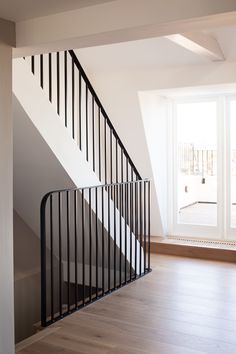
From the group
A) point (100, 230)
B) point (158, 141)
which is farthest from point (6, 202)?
point (158, 141)

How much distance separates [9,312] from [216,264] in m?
3.10

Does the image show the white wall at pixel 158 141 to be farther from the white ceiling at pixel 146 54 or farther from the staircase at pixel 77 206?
the staircase at pixel 77 206

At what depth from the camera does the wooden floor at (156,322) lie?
2.95 metres

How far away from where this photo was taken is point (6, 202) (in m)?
2.67

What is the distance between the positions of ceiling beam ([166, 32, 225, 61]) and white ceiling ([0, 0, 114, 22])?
5.15 feet

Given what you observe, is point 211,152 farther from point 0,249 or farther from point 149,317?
point 0,249

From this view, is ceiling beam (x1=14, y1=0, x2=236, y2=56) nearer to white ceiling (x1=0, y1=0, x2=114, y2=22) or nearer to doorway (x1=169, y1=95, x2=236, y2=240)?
white ceiling (x1=0, y1=0, x2=114, y2=22)

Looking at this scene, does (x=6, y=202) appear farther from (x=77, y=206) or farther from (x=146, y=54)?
(x=146, y=54)

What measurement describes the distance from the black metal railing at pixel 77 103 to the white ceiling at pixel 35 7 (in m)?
0.90

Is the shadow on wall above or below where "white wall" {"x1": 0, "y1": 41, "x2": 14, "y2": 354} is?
below

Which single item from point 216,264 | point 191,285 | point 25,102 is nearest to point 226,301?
point 191,285

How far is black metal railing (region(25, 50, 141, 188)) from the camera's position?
3836mm

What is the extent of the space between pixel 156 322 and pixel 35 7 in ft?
8.08

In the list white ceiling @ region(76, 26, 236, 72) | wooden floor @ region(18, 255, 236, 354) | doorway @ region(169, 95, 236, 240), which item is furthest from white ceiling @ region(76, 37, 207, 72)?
wooden floor @ region(18, 255, 236, 354)
